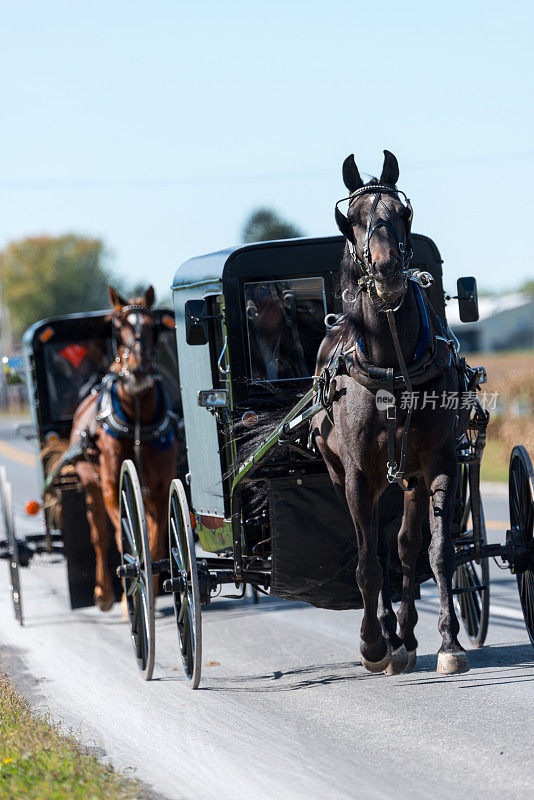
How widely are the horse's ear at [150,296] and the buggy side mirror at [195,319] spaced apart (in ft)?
8.95

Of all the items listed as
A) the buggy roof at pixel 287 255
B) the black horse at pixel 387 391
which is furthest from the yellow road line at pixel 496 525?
the black horse at pixel 387 391

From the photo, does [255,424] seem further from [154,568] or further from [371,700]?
[371,700]

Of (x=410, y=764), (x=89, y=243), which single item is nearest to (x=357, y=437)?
(x=410, y=764)

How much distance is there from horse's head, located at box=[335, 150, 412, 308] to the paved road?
2.19 metres

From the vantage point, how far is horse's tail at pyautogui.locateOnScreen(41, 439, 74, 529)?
38.9ft

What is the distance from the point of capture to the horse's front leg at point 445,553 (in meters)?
6.41

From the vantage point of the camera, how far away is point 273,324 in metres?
8.12

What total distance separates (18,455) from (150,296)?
96.5 feet

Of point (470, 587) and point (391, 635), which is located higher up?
point (470, 587)

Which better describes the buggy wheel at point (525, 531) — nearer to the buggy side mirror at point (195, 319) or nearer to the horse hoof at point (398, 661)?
the horse hoof at point (398, 661)

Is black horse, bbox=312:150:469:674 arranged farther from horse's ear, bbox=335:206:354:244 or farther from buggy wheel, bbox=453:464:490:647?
buggy wheel, bbox=453:464:490:647

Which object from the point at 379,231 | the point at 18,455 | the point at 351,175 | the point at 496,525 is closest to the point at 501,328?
the point at 18,455

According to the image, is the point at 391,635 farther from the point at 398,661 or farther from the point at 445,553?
the point at 445,553

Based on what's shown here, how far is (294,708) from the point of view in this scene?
695 centimetres
